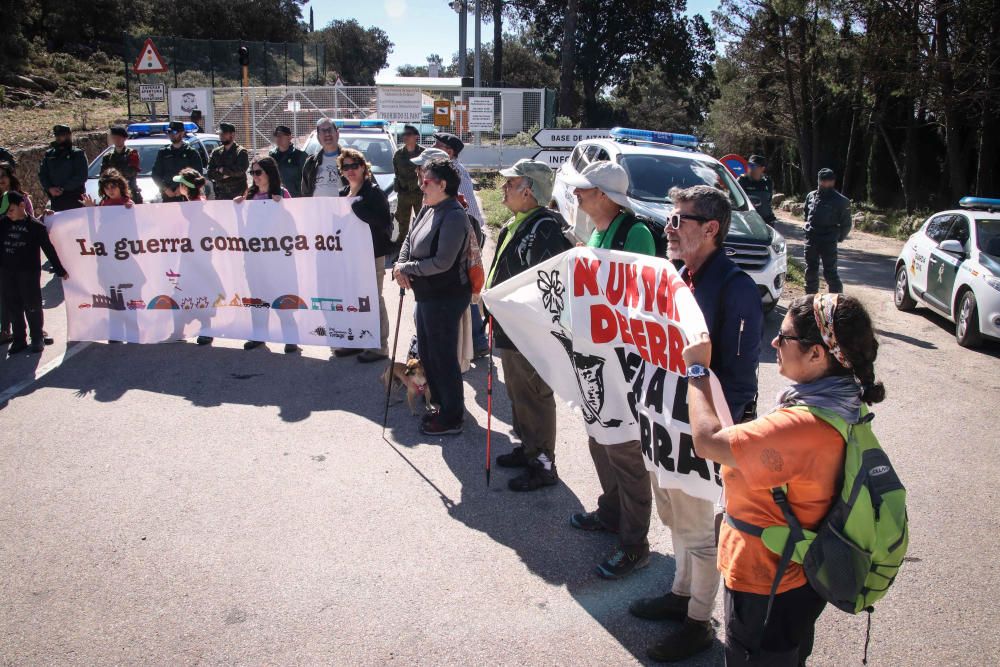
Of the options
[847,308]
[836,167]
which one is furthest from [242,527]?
[836,167]

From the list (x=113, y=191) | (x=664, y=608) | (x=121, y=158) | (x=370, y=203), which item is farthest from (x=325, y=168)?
(x=664, y=608)

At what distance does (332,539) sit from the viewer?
14.3ft

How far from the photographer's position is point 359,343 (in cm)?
743

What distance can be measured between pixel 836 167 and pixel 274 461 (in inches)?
1084

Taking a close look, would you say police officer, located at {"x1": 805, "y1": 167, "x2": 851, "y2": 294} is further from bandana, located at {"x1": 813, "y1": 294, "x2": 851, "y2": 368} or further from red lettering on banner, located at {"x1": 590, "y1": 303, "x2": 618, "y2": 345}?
bandana, located at {"x1": 813, "y1": 294, "x2": 851, "y2": 368}

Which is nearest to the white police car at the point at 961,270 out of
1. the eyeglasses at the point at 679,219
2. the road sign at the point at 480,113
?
the eyeglasses at the point at 679,219

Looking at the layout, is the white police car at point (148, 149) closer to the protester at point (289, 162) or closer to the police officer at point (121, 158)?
the police officer at point (121, 158)

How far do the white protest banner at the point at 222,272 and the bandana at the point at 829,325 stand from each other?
5.42 metres

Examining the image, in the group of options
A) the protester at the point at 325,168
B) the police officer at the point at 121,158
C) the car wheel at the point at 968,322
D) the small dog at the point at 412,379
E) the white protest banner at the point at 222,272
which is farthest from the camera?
the police officer at the point at 121,158

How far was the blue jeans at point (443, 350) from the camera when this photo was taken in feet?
18.1

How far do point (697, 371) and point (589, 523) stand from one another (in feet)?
7.39

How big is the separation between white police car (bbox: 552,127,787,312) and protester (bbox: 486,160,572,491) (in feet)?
12.1

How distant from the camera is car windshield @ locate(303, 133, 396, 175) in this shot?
13648 millimetres

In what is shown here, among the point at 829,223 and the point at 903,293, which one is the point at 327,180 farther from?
the point at 903,293
